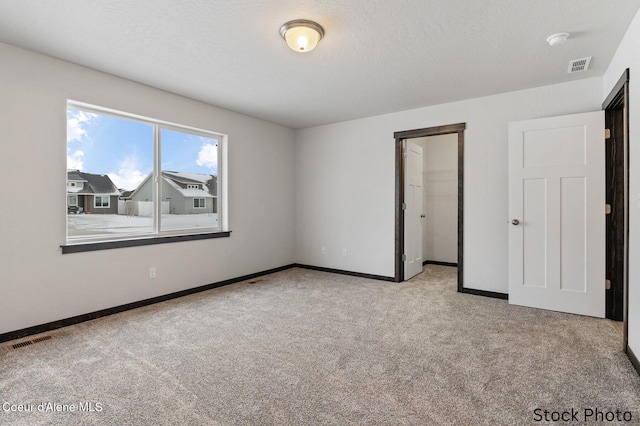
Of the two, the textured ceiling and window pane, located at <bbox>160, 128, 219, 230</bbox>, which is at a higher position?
the textured ceiling

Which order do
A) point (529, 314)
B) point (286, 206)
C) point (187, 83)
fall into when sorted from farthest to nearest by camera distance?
point (286, 206) → point (187, 83) → point (529, 314)

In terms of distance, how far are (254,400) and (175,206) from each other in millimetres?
2912

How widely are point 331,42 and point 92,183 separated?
280 cm

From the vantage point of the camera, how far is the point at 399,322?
3.11m

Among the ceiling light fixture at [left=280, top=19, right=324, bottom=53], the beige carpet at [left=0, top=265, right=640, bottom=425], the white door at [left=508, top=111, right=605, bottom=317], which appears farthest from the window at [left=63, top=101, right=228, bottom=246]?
the white door at [left=508, top=111, right=605, bottom=317]

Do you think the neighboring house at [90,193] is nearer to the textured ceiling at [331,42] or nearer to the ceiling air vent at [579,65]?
the textured ceiling at [331,42]

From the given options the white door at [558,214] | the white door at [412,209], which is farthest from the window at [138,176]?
the white door at [558,214]

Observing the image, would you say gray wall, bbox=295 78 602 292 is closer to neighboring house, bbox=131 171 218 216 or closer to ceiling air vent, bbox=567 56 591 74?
ceiling air vent, bbox=567 56 591 74

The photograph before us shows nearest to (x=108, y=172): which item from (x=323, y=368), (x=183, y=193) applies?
(x=183, y=193)

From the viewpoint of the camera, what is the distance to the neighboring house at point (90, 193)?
10.4 feet

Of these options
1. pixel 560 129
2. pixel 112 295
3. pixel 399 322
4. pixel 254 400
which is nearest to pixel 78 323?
pixel 112 295

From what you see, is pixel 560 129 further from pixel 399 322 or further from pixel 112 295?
pixel 112 295

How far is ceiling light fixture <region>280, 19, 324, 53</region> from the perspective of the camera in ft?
7.65

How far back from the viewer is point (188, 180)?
427cm
